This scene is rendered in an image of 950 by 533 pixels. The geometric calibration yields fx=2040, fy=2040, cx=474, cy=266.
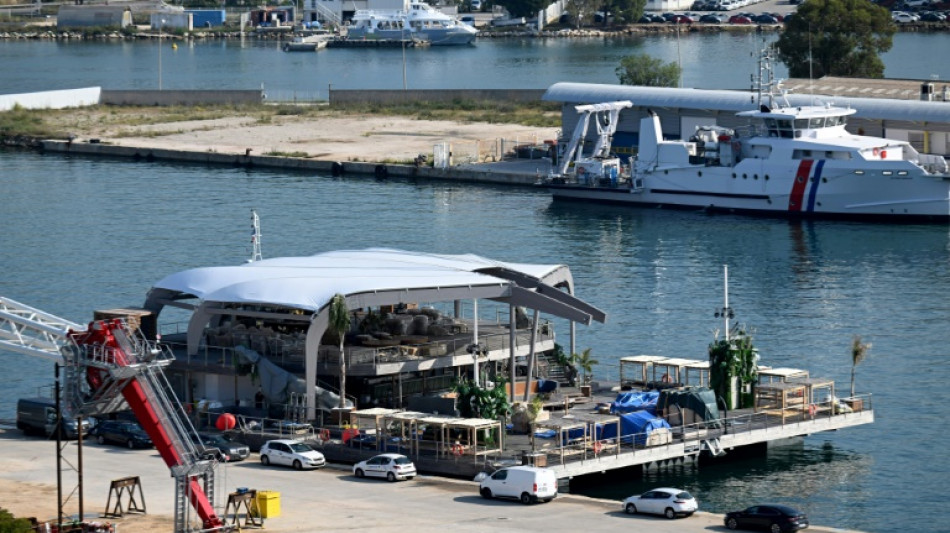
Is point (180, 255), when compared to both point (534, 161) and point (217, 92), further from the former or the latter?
point (217, 92)

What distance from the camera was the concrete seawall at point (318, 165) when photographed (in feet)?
403

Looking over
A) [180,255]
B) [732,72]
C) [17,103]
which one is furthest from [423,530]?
[732,72]

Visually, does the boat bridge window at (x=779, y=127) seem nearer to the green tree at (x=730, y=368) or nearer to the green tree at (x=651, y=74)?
the green tree at (x=651, y=74)

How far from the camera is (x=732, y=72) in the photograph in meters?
195

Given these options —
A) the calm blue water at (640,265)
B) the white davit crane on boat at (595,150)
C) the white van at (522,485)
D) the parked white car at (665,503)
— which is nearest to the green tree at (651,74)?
the white davit crane on boat at (595,150)

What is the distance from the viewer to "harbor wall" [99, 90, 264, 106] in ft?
522

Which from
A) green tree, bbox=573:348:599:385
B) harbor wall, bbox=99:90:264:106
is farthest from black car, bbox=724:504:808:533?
harbor wall, bbox=99:90:264:106

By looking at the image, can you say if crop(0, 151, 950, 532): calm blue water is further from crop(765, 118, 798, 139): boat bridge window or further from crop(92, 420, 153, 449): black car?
crop(92, 420, 153, 449): black car

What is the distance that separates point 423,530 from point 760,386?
16.3 meters

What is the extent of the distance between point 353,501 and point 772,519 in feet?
33.8

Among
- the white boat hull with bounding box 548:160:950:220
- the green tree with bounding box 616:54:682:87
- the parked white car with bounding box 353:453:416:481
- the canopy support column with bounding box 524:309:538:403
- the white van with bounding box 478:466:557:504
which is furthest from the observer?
the green tree with bounding box 616:54:682:87

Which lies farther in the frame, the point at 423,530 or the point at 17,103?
the point at 17,103

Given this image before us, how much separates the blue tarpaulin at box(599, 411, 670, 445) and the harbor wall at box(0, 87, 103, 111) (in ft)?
353

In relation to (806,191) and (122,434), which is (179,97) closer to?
(806,191)
